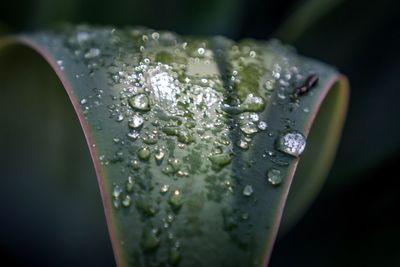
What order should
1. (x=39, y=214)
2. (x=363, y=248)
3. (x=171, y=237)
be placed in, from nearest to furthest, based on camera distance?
1. (x=171, y=237)
2. (x=39, y=214)
3. (x=363, y=248)

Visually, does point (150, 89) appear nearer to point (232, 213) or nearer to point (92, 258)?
point (232, 213)

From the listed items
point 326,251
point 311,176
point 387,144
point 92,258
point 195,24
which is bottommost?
point 92,258

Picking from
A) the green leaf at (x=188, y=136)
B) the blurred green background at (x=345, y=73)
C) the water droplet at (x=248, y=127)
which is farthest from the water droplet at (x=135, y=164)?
the blurred green background at (x=345, y=73)

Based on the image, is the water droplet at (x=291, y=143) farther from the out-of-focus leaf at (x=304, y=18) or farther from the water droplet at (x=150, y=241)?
the out-of-focus leaf at (x=304, y=18)

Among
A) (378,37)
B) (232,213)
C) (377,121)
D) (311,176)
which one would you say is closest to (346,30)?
(378,37)

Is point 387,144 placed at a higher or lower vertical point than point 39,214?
higher

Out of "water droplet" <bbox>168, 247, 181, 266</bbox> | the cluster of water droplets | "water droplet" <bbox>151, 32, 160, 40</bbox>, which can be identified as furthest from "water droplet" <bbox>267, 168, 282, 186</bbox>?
"water droplet" <bbox>151, 32, 160, 40</bbox>

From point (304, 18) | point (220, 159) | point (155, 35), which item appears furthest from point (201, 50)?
point (304, 18)
